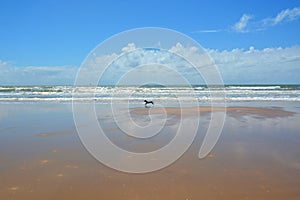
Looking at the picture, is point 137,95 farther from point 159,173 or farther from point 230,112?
point 159,173

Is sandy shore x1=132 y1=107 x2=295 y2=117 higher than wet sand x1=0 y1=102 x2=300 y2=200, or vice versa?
sandy shore x1=132 y1=107 x2=295 y2=117

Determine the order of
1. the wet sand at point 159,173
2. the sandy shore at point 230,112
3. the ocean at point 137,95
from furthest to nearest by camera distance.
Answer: the ocean at point 137,95
the sandy shore at point 230,112
the wet sand at point 159,173

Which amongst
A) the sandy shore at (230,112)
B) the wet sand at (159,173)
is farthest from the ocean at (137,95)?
the wet sand at (159,173)

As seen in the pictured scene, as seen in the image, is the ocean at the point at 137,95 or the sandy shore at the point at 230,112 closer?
the sandy shore at the point at 230,112

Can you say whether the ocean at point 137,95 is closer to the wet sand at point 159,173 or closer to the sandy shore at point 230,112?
the sandy shore at point 230,112

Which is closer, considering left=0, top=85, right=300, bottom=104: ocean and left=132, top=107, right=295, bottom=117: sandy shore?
left=132, top=107, right=295, bottom=117: sandy shore

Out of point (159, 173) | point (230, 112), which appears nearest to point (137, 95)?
point (230, 112)

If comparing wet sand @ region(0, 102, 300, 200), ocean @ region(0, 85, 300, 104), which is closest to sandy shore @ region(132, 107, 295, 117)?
ocean @ region(0, 85, 300, 104)

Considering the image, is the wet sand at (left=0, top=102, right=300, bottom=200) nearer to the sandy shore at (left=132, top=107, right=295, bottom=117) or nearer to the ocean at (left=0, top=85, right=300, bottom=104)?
the sandy shore at (left=132, top=107, right=295, bottom=117)

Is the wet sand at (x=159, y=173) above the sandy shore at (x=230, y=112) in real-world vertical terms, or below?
below

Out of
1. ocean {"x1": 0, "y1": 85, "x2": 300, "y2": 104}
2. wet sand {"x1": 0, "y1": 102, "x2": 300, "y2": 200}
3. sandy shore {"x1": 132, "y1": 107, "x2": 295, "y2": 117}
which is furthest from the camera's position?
ocean {"x1": 0, "y1": 85, "x2": 300, "y2": 104}

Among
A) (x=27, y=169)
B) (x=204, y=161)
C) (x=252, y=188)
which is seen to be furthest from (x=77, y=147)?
(x=252, y=188)

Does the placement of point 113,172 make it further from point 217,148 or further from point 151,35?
point 151,35

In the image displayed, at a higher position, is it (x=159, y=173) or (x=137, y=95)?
(x=137, y=95)
